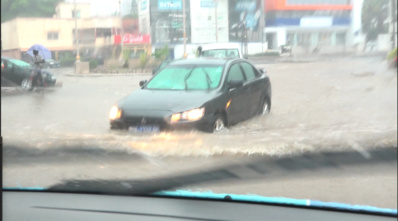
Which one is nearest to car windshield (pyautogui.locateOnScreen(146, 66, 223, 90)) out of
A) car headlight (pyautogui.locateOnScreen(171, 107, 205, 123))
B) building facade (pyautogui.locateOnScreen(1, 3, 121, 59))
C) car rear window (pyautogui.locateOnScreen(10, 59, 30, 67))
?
car headlight (pyautogui.locateOnScreen(171, 107, 205, 123))

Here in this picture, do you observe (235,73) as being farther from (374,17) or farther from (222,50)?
(374,17)

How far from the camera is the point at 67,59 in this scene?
164 inches

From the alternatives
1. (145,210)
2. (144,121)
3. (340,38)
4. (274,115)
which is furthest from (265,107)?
(145,210)

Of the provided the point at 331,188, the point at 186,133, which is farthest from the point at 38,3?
the point at 331,188

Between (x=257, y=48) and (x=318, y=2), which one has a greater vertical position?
(x=318, y=2)

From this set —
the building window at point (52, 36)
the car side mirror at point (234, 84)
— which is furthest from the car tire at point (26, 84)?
the car side mirror at point (234, 84)

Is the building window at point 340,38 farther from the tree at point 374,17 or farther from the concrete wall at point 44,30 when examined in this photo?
the concrete wall at point 44,30

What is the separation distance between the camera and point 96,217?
2932 mm

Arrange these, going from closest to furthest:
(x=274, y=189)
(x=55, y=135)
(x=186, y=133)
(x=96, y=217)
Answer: (x=96, y=217)
(x=274, y=189)
(x=186, y=133)
(x=55, y=135)

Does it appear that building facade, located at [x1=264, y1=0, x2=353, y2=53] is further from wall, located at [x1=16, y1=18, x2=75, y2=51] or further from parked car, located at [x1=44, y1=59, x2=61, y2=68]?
parked car, located at [x1=44, y1=59, x2=61, y2=68]

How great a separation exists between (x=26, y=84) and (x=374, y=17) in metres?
3.33

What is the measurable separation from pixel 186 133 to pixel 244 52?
94 cm

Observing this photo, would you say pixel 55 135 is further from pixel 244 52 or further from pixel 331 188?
pixel 331 188

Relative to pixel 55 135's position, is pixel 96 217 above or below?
below
